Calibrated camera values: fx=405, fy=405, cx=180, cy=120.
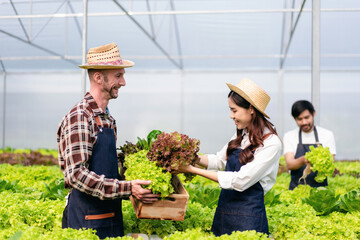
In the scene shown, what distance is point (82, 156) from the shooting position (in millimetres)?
2873

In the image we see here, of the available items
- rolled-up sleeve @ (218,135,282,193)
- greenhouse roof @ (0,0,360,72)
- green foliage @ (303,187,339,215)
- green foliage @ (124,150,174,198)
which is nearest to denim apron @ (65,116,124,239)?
green foliage @ (124,150,174,198)

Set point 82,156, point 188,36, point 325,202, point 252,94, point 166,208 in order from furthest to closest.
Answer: point 188,36
point 325,202
point 252,94
point 166,208
point 82,156

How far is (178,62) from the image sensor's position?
17.6 metres

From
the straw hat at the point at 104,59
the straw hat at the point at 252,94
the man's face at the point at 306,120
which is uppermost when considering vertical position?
the straw hat at the point at 104,59

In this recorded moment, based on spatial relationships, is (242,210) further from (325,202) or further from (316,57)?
(316,57)

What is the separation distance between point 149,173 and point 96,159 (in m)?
0.41

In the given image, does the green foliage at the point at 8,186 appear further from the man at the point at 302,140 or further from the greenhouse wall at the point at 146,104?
the greenhouse wall at the point at 146,104

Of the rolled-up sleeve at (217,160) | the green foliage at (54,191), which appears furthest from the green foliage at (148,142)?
the green foliage at (54,191)

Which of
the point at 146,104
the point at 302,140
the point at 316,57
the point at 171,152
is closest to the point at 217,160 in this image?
the point at 171,152

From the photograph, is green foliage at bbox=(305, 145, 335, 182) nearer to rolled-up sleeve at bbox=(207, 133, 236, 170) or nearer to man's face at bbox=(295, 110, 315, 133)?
man's face at bbox=(295, 110, 315, 133)

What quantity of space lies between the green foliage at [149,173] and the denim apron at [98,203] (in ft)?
0.46

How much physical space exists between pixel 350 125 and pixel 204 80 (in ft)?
20.6

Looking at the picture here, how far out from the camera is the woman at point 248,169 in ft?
10.3

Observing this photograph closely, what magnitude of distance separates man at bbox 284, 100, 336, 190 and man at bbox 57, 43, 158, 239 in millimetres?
2864
